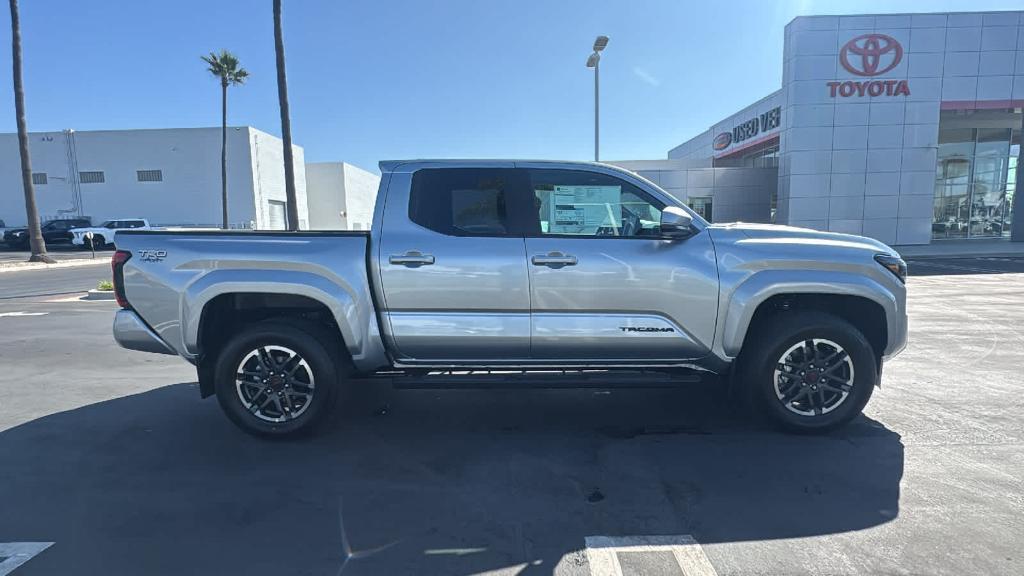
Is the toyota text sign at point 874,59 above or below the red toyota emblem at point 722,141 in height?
above

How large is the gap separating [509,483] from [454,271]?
147cm

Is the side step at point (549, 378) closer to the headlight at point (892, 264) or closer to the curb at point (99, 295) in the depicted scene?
the headlight at point (892, 264)

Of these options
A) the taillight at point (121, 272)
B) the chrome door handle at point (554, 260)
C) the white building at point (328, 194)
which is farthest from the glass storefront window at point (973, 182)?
the white building at point (328, 194)

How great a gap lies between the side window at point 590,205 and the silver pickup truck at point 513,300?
0.02m

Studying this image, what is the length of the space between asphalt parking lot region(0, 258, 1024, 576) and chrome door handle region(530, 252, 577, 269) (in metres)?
1.31

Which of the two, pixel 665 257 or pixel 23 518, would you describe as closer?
pixel 23 518

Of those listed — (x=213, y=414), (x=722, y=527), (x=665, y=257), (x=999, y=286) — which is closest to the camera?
(x=722, y=527)

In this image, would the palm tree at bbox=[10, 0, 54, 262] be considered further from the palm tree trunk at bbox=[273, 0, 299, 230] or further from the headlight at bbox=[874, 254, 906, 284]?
the headlight at bbox=[874, 254, 906, 284]

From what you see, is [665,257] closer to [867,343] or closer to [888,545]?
[867,343]

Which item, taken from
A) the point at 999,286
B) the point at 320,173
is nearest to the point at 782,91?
the point at 999,286

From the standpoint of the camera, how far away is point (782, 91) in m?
23.9

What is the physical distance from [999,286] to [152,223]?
45.6 m

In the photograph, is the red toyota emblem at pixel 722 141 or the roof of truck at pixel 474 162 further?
the red toyota emblem at pixel 722 141

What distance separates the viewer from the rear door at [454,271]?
3785mm
